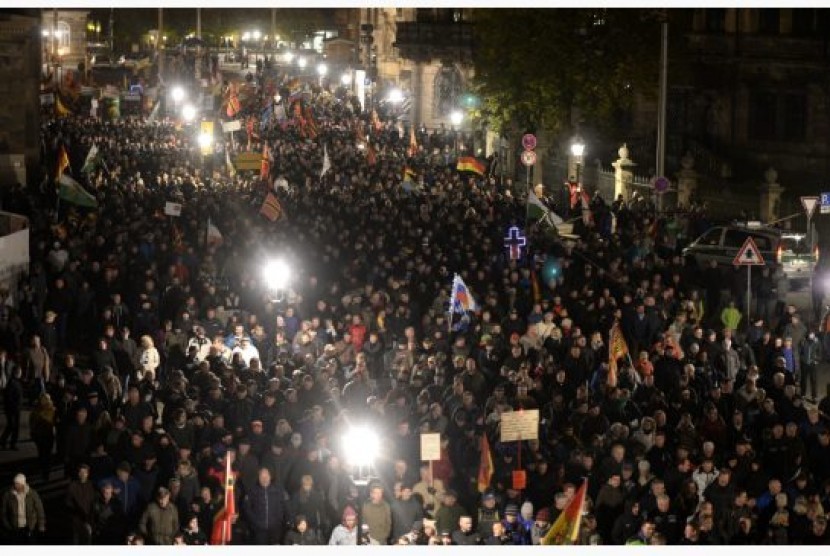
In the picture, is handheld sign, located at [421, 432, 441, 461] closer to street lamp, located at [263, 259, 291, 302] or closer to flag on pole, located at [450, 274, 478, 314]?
flag on pole, located at [450, 274, 478, 314]

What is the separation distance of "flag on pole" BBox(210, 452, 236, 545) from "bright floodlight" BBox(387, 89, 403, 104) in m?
64.4

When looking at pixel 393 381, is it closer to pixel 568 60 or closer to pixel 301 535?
pixel 301 535

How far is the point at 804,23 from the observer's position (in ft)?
169

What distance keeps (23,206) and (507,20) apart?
709 inches

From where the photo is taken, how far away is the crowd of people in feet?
54.3

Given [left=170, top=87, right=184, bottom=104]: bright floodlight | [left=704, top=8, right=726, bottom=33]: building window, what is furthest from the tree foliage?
[left=170, top=87, right=184, bottom=104]: bright floodlight

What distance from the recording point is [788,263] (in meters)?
33.9

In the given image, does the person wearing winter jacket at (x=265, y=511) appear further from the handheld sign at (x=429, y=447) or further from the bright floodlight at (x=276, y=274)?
the bright floodlight at (x=276, y=274)

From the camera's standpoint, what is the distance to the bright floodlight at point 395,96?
8050cm

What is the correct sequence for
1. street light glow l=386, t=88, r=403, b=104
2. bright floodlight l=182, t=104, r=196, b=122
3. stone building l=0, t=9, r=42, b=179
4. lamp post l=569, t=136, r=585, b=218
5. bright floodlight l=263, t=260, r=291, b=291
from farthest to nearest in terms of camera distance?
street light glow l=386, t=88, r=403, b=104
bright floodlight l=182, t=104, r=196, b=122
lamp post l=569, t=136, r=585, b=218
stone building l=0, t=9, r=42, b=179
bright floodlight l=263, t=260, r=291, b=291

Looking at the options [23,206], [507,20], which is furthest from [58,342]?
[507,20]

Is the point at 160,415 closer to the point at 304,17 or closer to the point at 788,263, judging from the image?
the point at 788,263

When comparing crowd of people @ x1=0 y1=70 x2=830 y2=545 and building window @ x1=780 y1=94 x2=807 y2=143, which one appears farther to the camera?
building window @ x1=780 y1=94 x2=807 y2=143

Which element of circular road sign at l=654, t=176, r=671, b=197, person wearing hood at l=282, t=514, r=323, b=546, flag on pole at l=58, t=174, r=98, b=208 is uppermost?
flag on pole at l=58, t=174, r=98, b=208
